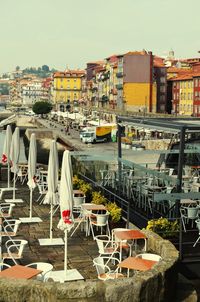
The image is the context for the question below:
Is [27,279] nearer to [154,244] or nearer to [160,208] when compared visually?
[154,244]

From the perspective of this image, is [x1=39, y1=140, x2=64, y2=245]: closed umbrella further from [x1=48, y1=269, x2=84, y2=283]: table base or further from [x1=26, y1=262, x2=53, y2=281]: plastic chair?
[x1=26, y1=262, x2=53, y2=281]: plastic chair

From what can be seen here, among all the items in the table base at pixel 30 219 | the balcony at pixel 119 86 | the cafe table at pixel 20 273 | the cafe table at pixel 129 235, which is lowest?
the table base at pixel 30 219

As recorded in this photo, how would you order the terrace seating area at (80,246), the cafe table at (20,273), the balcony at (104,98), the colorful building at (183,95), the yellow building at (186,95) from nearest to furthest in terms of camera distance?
the cafe table at (20,273)
the terrace seating area at (80,246)
the yellow building at (186,95)
the colorful building at (183,95)
the balcony at (104,98)

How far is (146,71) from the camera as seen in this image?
109188 millimetres

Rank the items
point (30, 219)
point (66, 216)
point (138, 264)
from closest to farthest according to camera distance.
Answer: point (138, 264) < point (66, 216) < point (30, 219)

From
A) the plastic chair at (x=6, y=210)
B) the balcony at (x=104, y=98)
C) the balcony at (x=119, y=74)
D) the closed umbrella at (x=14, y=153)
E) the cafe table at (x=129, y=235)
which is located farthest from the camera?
the balcony at (x=104, y=98)

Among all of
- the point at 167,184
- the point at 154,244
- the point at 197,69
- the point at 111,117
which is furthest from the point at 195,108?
the point at 154,244

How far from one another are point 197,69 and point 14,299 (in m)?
91.1

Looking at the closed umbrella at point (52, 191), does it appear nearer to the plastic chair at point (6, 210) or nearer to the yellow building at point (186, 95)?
the plastic chair at point (6, 210)

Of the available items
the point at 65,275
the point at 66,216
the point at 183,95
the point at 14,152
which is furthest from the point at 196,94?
the point at 65,275

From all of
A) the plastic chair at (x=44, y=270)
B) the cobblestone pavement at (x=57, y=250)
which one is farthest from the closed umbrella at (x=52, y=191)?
the plastic chair at (x=44, y=270)

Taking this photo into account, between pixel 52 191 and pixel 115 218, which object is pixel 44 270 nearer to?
pixel 52 191

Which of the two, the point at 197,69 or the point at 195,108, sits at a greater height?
the point at 197,69

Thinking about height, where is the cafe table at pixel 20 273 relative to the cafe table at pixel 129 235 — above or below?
above
